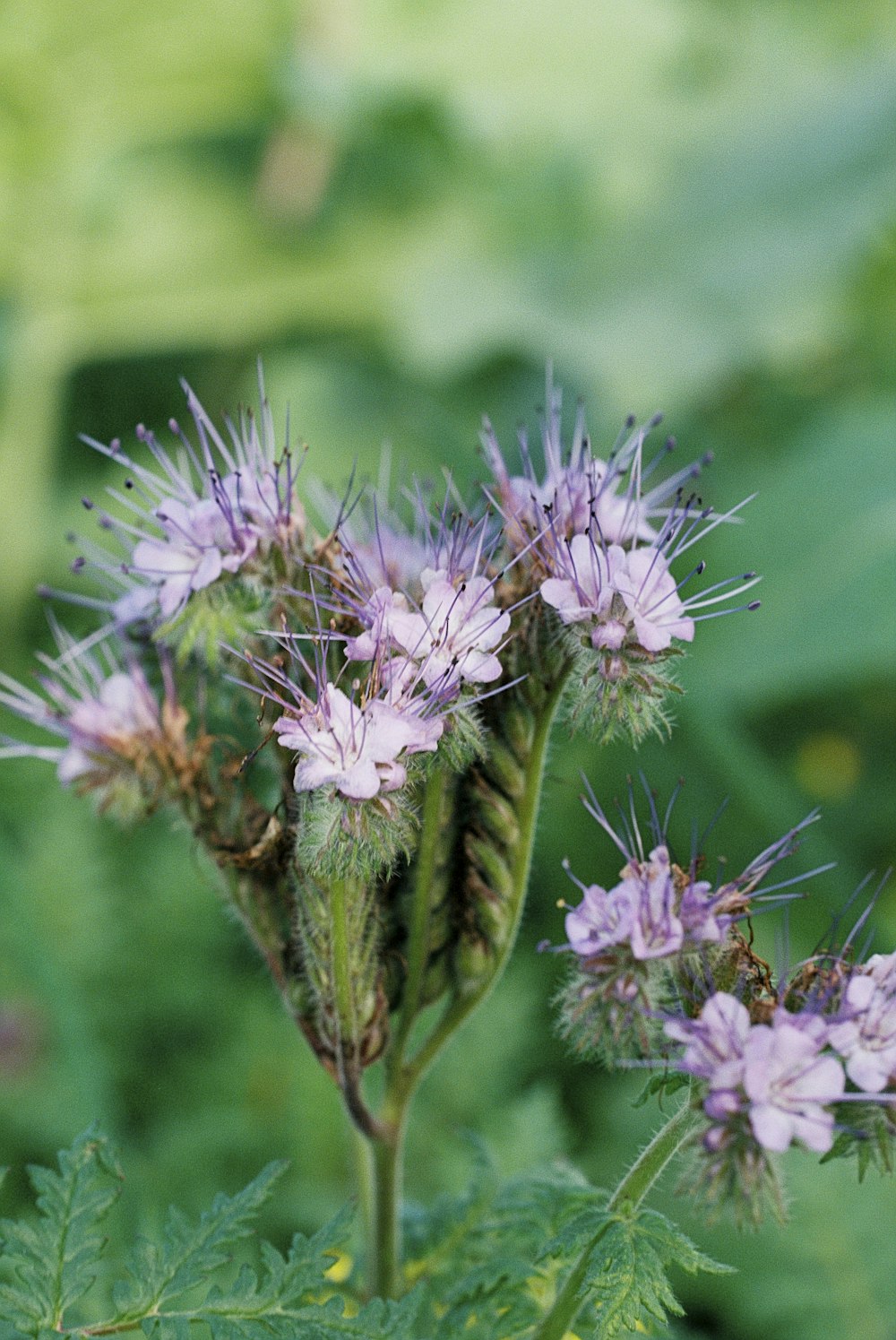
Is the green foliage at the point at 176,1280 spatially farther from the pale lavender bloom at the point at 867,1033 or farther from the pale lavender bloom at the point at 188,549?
the pale lavender bloom at the point at 188,549

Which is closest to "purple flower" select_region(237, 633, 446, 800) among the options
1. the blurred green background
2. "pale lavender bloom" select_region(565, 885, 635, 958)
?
"pale lavender bloom" select_region(565, 885, 635, 958)

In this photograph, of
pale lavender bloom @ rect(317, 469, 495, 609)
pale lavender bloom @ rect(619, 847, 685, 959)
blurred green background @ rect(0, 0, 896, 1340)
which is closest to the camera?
pale lavender bloom @ rect(619, 847, 685, 959)

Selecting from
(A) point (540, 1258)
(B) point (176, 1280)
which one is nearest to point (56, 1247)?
(B) point (176, 1280)

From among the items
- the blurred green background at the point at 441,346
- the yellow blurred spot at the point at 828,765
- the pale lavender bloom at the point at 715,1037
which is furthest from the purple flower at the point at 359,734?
the yellow blurred spot at the point at 828,765

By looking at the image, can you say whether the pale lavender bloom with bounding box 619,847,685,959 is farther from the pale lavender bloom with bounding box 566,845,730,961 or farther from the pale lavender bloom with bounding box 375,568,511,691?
the pale lavender bloom with bounding box 375,568,511,691

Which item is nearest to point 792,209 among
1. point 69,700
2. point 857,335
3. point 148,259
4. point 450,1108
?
point 857,335

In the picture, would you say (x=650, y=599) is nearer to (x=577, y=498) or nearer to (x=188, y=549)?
(x=577, y=498)
